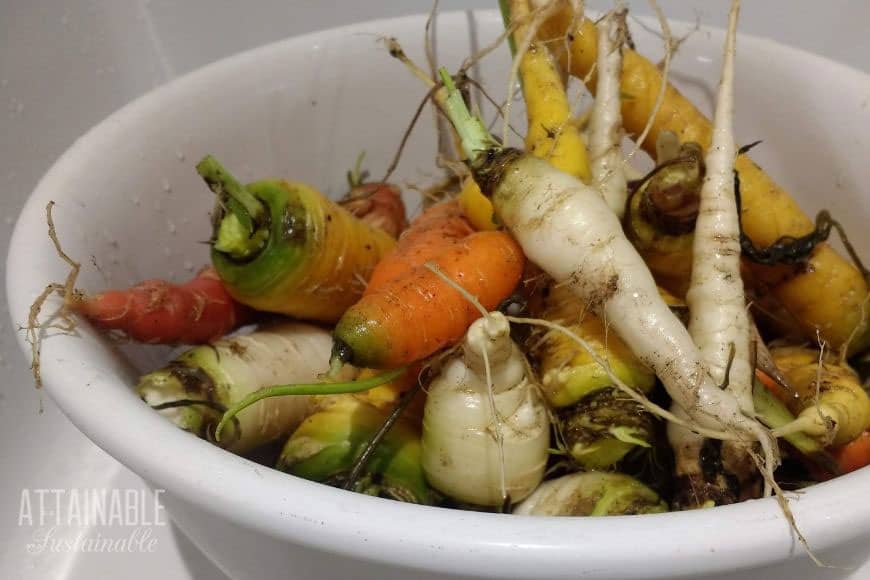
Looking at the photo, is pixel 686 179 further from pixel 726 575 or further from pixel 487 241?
pixel 726 575

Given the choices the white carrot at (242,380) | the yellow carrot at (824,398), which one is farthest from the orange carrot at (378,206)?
the yellow carrot at (824,398)

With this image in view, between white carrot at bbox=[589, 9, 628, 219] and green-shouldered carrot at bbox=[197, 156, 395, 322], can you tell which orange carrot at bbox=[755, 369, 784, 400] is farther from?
green-shouldered carrot at bbox=[197, 156, 395, 322]

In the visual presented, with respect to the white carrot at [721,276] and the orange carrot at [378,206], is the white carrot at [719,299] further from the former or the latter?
the orange carrot at [378,206]

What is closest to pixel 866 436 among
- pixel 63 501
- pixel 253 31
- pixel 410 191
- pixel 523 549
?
pixel 523 549

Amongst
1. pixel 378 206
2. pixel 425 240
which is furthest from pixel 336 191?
pixel 425 240

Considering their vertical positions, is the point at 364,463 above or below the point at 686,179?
below

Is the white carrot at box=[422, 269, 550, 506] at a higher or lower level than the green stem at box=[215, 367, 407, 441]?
lower

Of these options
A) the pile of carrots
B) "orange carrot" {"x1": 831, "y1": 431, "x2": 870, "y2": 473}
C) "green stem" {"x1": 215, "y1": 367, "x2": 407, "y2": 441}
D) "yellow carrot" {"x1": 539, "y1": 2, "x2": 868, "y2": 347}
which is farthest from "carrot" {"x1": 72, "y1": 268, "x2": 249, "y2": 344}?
"orange carrot" {"x1": 831, "y1": 431, "x2": 870, "y2": 473}

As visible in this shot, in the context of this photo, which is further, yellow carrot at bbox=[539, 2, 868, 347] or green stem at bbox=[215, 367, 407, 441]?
yellow carrot at bbox=[539, 2, 868, 347]
